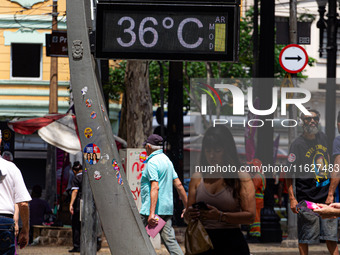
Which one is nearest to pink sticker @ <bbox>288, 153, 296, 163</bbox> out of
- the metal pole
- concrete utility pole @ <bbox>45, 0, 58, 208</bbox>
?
the metal pole

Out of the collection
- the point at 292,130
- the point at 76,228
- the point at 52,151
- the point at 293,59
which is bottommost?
the point at 76,228

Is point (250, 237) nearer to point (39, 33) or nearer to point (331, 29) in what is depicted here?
point (331, 29)

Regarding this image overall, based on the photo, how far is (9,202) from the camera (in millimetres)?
7410

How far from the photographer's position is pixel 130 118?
1734cm

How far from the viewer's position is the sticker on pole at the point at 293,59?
15.7 metres

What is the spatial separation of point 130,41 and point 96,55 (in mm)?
371

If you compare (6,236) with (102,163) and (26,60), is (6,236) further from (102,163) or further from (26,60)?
(26,60)

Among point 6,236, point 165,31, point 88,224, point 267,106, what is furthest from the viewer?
point 267,106

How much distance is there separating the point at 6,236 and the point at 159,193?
10.5 ft

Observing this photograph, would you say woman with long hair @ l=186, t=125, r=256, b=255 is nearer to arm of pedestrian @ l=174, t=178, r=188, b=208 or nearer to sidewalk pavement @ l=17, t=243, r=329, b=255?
arm of pedestrian @ l=174, t=178, r=188, b=208

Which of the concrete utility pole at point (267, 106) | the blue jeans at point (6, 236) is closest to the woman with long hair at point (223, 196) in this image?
the blue jeans at point (6, 236)

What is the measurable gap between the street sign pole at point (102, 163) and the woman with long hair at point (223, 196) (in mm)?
1619

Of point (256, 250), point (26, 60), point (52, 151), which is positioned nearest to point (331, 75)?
point (256, 250)

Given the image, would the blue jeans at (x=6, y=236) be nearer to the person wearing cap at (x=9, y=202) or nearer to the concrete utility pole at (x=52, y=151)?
the person wearing cap at (x=9, y=202)
